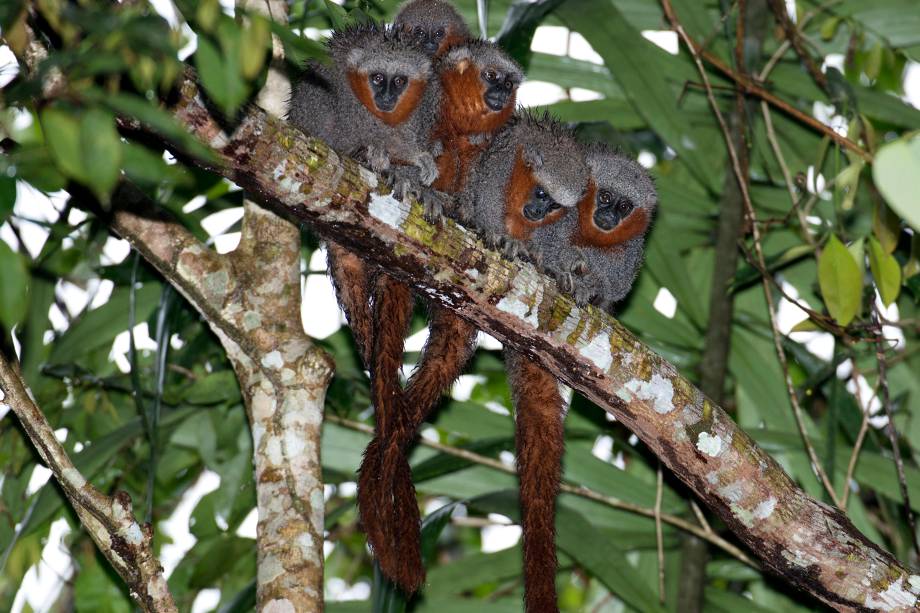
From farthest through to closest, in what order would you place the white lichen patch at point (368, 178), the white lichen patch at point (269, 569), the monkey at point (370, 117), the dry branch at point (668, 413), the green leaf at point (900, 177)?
the monkey at point (370, 117) → the white lichen patch at point (269, 569) → the dry branch at point (668, 413) → the white lichen patch at point (368, 178) → the green leaf at point (900, 177)

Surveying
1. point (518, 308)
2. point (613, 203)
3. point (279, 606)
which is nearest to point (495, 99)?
point (613, 203)

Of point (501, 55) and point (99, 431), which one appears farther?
point (99, 431)

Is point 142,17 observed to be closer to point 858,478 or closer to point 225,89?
point 225,89

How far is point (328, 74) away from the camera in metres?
3.50

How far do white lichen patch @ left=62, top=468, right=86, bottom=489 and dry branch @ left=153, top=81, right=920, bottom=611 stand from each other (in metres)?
0.82

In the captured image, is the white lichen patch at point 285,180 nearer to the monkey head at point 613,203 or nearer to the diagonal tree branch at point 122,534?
the diagonal tree branch at point 122,534

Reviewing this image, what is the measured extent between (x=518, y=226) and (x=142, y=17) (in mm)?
2422

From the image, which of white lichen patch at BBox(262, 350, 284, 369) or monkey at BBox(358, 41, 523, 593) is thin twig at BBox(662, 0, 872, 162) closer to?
monkey at BBox(358, 41, 523, 593)

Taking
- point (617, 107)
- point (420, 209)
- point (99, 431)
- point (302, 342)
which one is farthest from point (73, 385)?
point (617, 107)

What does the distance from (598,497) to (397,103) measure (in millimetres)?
1595

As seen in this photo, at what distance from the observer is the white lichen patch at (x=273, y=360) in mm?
3027

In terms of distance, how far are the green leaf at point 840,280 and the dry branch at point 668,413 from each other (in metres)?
0.67

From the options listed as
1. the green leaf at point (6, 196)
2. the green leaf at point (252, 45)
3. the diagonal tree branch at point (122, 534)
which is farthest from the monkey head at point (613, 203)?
the green leaf at point (6, 196)

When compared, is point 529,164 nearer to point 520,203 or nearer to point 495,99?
point 520,203
